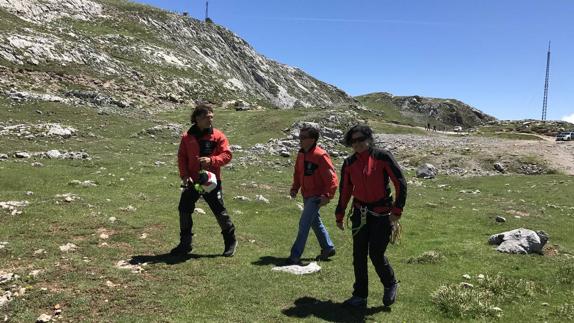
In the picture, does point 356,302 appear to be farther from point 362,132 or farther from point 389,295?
point 362,132

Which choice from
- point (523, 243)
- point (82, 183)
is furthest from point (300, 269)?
point (82, 183)

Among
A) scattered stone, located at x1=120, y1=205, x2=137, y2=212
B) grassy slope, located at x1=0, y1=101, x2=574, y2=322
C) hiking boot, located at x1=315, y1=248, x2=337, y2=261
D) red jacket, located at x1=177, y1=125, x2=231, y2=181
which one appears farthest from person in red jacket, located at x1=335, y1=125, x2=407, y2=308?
scattered stone, located at x1=120, y1=205, x2=137, y2=212

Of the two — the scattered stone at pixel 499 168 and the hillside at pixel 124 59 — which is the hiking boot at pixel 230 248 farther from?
the hillside at pixel 124 59

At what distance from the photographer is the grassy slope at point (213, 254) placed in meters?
9.16

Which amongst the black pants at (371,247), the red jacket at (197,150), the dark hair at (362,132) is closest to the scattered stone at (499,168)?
the black pants at (371,247)

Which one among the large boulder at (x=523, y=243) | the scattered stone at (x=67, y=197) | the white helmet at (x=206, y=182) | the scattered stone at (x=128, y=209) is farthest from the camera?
the scattered stone at (x=67, y=197)

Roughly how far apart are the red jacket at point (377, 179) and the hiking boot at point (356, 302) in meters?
1.99

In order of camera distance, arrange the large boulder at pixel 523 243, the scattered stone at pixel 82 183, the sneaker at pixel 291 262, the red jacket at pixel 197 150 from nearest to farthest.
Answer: the red jacket at pixel 197 150, the sneaker at pixel 291 262, the large boulder at pixel 523 243, the scattered stone at pixel 82 183

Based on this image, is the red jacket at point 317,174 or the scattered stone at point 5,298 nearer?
the scattered stone at point 5,298

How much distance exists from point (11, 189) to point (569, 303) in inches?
825

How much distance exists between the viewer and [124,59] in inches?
3041

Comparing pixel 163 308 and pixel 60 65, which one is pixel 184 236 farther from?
pixel 60 65

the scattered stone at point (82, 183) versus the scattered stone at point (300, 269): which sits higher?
the scattered stone at point (82, 183)

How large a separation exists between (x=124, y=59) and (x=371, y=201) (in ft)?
249
